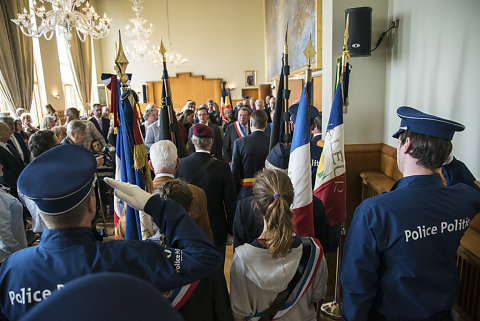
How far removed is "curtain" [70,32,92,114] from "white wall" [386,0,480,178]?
13499 mm

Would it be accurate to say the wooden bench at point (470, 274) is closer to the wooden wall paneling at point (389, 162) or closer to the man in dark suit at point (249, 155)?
the wooden wall paneling at point (389, 162)

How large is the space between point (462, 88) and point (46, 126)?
5433mm

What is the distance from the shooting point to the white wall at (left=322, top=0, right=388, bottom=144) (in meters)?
3.16

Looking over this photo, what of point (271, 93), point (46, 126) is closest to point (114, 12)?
point (271, 93)

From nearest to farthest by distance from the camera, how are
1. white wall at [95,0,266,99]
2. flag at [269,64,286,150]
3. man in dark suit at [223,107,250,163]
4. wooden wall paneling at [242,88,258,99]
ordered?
flag at [269,64,286,150], man in dark suit at [223,107,250,163], white wall at [95,0,266,99], wooden wall paneling at [242,88,258,99]

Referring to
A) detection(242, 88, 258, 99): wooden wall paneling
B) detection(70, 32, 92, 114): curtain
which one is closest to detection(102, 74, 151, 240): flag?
detection(70, 32, 92, 114): curtain

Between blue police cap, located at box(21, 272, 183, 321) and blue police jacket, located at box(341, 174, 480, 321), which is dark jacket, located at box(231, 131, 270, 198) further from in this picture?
blue police cap, located at box(21, 272, 183, 321)

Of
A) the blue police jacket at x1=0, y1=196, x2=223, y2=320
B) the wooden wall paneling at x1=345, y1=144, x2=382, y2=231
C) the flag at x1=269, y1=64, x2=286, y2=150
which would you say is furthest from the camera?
the wooden wall paneling at x1=345, y1=144, x2=382, y2=231

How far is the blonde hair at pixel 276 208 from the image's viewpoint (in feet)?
4.34

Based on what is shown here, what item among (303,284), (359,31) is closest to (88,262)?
(303,284)

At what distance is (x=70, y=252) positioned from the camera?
983 millimetres

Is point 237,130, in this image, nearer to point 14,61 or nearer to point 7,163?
point 7,163

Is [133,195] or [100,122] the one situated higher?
[133,195]

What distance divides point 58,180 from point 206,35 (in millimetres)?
16554
